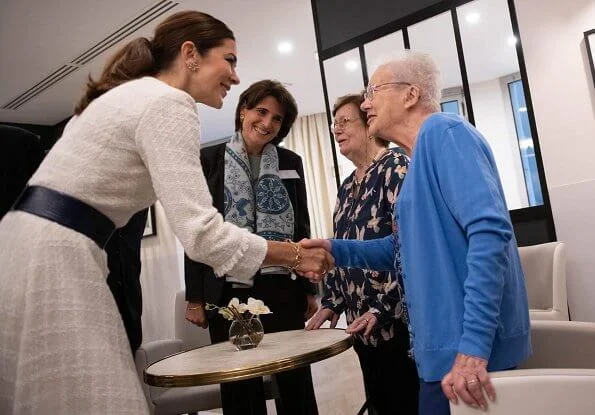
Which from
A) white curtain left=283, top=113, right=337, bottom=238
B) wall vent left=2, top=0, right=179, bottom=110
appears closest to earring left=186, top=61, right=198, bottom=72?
wall vent left=2, top=0, right=179, bottom=110

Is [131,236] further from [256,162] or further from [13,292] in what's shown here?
[13,292]

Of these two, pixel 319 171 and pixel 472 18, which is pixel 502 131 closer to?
pixel 472 18

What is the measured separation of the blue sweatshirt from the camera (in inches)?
45.0

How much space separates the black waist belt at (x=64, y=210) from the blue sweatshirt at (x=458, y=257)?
28.2 inches

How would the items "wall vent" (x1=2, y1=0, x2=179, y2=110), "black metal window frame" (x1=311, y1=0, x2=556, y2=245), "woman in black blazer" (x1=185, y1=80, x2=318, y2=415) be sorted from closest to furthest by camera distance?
"woman in black blazer" (x1=185, y1=80, x2=318, y2=415) → "black metal window frame" (x1=311, y1=0, x2=556, y2=245) → "wall vent" (x1=2, y1=0, x2=179, y2=110)

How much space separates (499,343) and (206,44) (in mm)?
1059

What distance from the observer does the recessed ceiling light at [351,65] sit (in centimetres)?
461

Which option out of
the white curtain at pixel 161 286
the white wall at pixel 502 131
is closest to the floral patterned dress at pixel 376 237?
the white wall at pixel 502 131

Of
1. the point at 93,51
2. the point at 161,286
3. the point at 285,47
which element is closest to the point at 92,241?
the point at 161,286

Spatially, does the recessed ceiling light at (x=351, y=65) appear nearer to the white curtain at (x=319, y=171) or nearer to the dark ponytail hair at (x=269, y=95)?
the dark ponytail hair at (x=269, y=95)

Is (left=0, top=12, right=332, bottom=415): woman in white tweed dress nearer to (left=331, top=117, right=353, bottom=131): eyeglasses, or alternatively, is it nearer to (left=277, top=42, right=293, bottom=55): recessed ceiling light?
(left=331, top=117, right=353, bottom=131): eyeglasses

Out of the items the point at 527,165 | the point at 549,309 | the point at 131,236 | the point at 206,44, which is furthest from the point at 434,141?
the point at 527,165

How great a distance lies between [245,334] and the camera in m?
1.76

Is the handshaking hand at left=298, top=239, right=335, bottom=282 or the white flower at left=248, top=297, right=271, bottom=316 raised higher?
the handshaking hand at left=298, top=239, right=335, bottom=282
